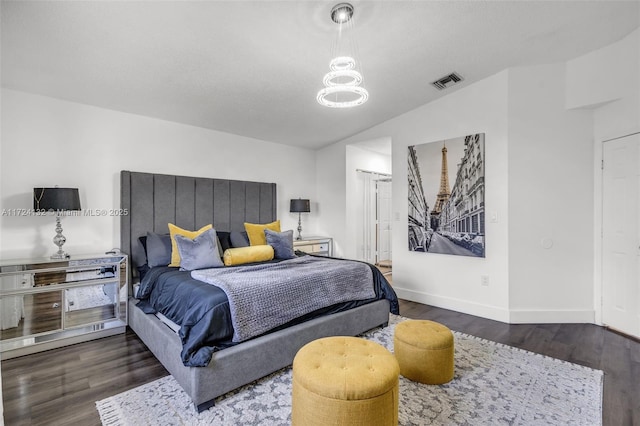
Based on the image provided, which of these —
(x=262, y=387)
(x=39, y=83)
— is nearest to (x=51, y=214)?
(x=39, y=83)

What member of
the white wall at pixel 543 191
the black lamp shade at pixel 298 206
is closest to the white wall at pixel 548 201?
the white wall at pixel 543 191

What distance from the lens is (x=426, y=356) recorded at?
2172 millimetres

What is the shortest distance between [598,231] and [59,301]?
18.5ft

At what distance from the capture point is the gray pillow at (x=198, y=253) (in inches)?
121

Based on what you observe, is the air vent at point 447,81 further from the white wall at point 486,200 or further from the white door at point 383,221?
the white door at point 383,221

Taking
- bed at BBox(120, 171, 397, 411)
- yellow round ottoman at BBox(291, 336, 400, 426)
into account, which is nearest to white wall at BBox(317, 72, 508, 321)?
bed at BBox(120, 171, 397, 411)

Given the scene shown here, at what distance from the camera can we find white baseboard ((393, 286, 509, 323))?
3590 mm

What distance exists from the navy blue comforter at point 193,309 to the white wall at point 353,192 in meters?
2.43

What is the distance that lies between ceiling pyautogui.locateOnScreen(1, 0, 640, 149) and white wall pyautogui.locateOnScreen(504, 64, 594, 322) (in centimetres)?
47

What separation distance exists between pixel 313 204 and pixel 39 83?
4.03m

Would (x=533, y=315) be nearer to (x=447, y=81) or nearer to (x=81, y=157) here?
(x=447, y=81)

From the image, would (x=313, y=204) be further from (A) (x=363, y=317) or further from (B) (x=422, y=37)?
(B) (x=422, y=37)

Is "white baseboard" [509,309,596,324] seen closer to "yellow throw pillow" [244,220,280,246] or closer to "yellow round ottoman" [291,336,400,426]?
"yellow round ottoman" [291,336,400,426]

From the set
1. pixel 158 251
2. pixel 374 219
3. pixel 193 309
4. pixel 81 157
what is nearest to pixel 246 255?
pixel 158 251
